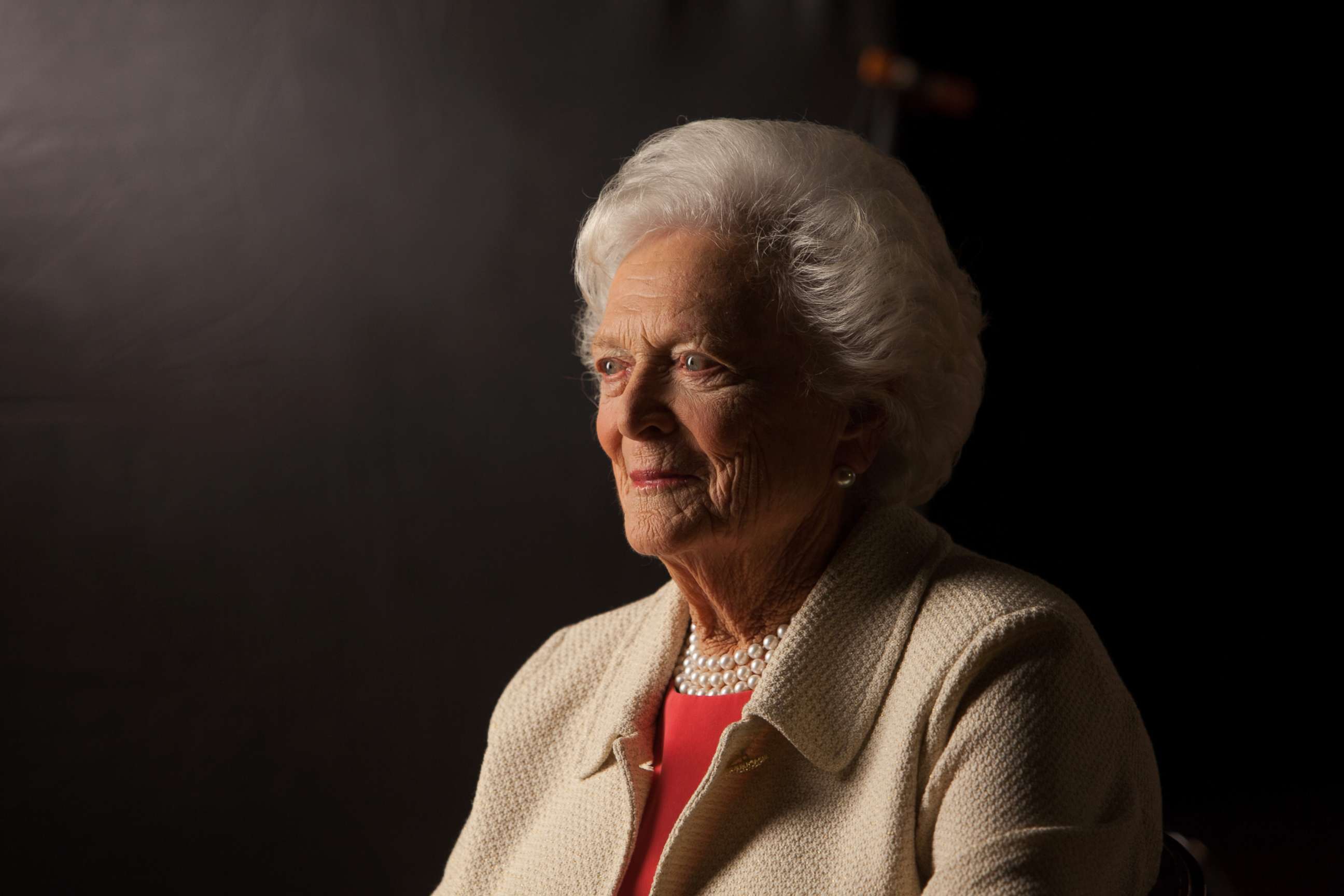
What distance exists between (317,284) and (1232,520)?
6.10 feet

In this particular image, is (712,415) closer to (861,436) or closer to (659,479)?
(659,479)

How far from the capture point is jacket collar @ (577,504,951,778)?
1.38 metres

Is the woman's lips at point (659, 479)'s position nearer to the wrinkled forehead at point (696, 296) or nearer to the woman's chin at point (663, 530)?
the woman's chin at point (663, 530)

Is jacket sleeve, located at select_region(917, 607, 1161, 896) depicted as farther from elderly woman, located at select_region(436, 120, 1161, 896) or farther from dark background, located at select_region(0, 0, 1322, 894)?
dark background, located at select_region(0, 0, 1322, 894)

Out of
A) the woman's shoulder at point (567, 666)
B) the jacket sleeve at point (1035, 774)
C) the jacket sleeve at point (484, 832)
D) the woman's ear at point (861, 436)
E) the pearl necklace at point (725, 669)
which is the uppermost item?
the woman's ear at point (861, 436)

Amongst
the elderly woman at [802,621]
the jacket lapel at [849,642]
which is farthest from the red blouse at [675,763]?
the jacket lapel at [849,642]

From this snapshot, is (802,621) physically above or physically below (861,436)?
below

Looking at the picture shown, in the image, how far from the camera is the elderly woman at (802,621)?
1.26 meters

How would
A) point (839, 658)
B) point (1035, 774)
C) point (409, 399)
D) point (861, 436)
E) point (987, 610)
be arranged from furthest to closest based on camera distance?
1. point (409, 399)
2. point (861, 436)
3. point (839, 658)
4. point (987, 610)
5. point (1035, 774)

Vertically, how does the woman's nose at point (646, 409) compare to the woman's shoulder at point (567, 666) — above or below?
above

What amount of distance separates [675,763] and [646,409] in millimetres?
505

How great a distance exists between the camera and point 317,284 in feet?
7.44

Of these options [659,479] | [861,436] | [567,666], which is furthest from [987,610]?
[567,666]

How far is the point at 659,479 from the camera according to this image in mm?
1491
